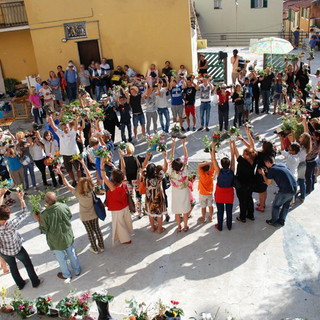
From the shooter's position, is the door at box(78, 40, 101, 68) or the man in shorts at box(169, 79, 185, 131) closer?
the man in shorts at box(169, 79, 185, 131)

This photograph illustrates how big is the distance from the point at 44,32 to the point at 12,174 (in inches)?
386

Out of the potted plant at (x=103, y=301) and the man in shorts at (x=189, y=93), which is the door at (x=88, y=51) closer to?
the man in shorts at (x=189, y=93)

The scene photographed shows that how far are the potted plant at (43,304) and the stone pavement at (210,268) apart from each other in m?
0.44

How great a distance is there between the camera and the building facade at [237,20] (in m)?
30.1

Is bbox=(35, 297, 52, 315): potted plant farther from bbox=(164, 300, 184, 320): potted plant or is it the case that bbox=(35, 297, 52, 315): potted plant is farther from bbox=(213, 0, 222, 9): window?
bbox=(213, 0, 222, 9): window

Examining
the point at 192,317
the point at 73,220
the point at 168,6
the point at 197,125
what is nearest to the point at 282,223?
the point at 192,317

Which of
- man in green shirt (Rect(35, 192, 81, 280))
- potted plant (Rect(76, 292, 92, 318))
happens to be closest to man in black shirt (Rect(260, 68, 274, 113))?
man in green shirt (Rect(35, 192, 81, 280))

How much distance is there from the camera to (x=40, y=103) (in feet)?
44.3

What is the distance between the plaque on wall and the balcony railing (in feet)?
7.10

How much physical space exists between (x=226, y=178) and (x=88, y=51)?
12.3 metres

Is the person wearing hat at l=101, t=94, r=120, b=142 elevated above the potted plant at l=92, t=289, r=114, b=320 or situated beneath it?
elevated above

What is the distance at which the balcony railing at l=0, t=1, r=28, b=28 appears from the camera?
16797 mm

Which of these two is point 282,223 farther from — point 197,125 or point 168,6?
point 168,6

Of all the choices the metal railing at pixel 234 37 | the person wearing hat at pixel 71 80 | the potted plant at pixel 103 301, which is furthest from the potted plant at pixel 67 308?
the metal railing at pixel 234 37
